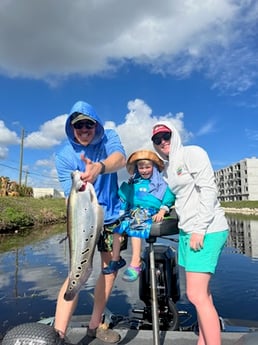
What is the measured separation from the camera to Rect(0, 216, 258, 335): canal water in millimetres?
7609

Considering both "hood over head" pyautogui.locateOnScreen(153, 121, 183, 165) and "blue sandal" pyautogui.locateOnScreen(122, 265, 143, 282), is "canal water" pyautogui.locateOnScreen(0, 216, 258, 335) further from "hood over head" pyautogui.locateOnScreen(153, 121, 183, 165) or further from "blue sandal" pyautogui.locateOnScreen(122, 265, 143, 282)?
"hood over head" pyautogui.locateOnScreen(153, 121, 183, 165)

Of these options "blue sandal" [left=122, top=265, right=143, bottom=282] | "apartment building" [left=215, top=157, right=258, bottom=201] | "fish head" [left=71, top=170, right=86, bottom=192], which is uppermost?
"apartment building" [left=215, top=157, right=258, bottom=201]

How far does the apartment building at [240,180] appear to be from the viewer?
103 meters

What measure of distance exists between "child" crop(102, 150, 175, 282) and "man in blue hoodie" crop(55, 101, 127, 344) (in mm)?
106

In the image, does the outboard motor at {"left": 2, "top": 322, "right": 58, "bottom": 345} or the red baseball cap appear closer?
the outboard motor at {"left": 2, "top": 322, "right": 58, "bottom": 345}

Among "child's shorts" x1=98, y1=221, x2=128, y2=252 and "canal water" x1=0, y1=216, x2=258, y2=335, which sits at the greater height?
"child's shorts" x1=98, y1=221, x2=128, y2=252

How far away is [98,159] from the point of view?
10.9 feet

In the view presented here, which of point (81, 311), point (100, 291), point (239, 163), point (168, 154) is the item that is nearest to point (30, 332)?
point (100, 291)

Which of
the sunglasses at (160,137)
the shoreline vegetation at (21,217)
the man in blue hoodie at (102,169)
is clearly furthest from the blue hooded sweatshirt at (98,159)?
the shoreline vegetation at (21,217)

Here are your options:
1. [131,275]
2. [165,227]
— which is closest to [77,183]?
[165,227]

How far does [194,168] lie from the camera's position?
2.83 m

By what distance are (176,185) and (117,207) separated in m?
0.75

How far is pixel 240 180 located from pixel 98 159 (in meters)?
113

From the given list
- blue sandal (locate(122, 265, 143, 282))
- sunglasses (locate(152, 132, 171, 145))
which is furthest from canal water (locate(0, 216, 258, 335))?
sunglasses (locate(152, 132, 171, 145))
